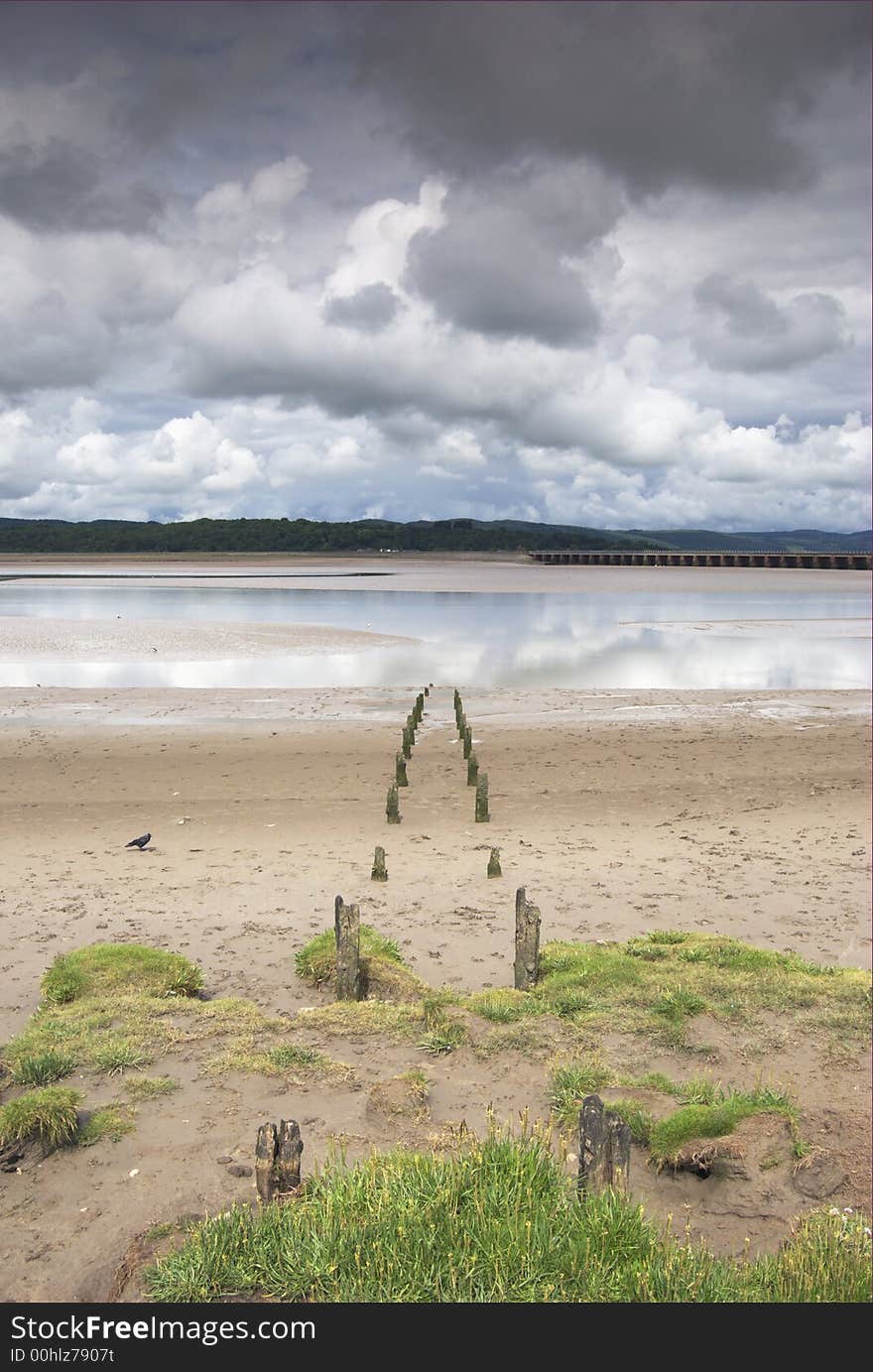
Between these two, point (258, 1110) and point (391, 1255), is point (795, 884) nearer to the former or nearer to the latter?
point (258, 1110)

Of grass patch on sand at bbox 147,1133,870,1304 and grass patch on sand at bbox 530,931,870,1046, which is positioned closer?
grass patch on sand at bbox 147,1133,870,1304

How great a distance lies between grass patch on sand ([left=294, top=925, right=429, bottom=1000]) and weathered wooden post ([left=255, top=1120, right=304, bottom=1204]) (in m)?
4.16

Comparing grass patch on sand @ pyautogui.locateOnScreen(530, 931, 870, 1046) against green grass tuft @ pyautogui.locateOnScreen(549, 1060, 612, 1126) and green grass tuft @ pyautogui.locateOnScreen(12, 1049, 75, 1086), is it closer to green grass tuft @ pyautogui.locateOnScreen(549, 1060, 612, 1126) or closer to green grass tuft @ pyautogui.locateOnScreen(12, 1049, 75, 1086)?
green grass tuft @ pyautogui.locateOnScreen(549, 1060, 612, 1126)

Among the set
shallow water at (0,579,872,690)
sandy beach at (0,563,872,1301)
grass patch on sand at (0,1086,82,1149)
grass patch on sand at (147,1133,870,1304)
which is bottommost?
sandy beach at (0,563,872,1301)

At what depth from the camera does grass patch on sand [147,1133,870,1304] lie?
4836 mm

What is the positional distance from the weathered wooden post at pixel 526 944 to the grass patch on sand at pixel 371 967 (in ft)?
3.47

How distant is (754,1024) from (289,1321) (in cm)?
687

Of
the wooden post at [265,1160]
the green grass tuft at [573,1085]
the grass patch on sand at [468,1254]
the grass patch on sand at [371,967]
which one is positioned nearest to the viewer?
the grass patch on sand at [468,1254]

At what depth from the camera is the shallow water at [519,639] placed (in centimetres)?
3756

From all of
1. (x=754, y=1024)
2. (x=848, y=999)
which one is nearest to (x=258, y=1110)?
(x=754, y=1024)

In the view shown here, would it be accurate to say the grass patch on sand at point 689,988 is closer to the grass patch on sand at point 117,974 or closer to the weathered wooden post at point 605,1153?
the weathered wooden post at point 605,1153

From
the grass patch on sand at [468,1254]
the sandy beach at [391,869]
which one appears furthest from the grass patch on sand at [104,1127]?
the grass patch on sand at [468,1254]

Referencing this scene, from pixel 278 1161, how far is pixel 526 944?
4.82m

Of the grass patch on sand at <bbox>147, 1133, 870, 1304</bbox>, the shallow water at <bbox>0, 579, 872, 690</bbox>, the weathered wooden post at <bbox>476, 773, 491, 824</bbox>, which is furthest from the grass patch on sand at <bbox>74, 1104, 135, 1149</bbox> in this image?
the shallow water at <bbox>0, 579, 872, 690</bbox>
